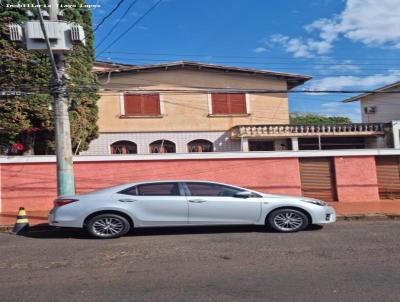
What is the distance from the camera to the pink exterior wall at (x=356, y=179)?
16016 mm

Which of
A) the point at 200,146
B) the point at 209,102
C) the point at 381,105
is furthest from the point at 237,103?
the point at 381,105

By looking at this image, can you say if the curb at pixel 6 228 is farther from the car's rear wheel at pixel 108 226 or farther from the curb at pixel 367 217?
the curb at pixel 367 217

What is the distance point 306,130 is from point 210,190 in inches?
711

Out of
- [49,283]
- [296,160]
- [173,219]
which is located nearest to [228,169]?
[296,160]

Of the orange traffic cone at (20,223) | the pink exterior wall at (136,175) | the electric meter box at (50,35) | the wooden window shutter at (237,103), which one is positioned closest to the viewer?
the orange traffic cone at (20,223)

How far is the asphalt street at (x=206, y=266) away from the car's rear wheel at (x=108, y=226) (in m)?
0.28

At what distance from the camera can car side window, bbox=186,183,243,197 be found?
934 cm

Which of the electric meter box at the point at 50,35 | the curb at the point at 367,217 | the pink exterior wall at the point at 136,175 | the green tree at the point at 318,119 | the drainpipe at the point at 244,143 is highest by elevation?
the green tree at the point at 318,119

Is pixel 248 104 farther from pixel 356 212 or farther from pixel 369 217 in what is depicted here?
pixel 369 217

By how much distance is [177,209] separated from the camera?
9.13 meters

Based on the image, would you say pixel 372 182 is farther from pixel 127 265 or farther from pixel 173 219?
pixel 127 265

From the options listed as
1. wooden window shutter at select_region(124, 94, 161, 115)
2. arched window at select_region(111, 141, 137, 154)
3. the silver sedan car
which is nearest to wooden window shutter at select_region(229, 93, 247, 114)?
wooden window shutter at select_region(124, 94, 161, 115)

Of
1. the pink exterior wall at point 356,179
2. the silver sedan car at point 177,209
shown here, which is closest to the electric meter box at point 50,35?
the silver sedan car at point 177,209

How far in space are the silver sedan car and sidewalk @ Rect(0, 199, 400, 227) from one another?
2.74 m
